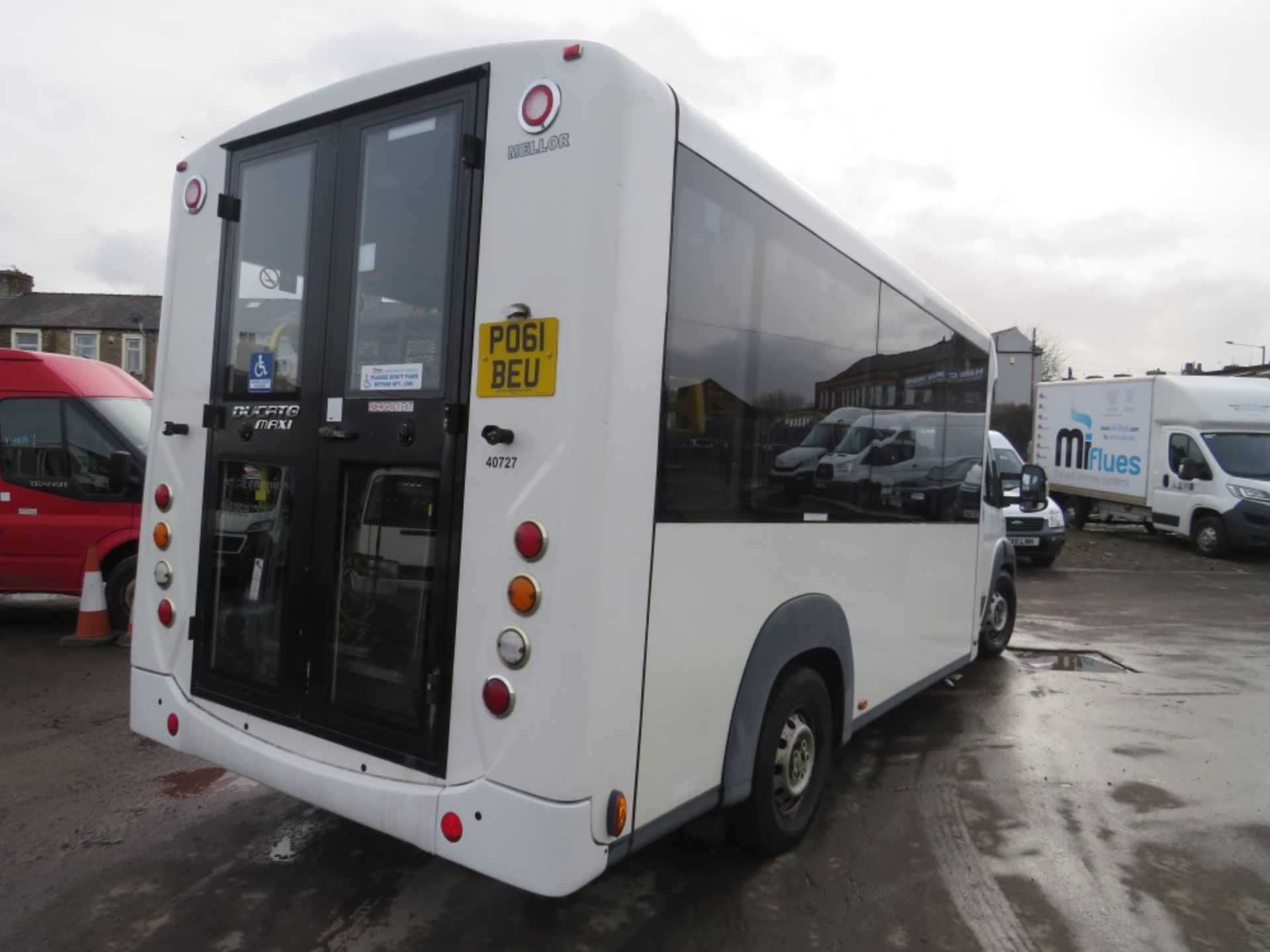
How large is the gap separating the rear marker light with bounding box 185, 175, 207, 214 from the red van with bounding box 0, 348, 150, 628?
169 inches

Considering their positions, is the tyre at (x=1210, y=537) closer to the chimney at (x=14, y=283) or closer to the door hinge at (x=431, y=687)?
the door hinge at (x=431, y=687)

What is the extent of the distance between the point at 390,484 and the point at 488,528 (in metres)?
0.54

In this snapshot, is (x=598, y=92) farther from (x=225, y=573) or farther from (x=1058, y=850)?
(x=1058, y=850)

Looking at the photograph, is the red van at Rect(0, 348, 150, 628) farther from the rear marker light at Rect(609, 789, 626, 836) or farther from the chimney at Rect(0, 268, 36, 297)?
the chimney at Rect(0, 268, 36, 297)

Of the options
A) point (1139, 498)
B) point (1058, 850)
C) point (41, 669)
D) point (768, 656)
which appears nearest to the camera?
point (768, 656)

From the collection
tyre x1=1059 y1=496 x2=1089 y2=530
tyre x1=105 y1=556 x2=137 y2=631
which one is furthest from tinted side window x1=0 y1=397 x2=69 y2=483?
tyre x1=1059 y1=496 x2=1089 y2=530

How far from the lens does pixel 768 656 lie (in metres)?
3.33

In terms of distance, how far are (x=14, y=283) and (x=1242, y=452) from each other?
45695 mm

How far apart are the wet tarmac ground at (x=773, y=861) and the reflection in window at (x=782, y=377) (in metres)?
1.56

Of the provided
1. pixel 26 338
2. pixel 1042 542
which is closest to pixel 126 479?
pixel 1042 542

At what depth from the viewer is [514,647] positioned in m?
2.56

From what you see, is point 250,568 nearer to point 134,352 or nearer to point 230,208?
point 230,208

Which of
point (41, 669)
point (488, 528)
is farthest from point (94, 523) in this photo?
point (488, 528)

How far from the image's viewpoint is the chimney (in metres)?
37.6
